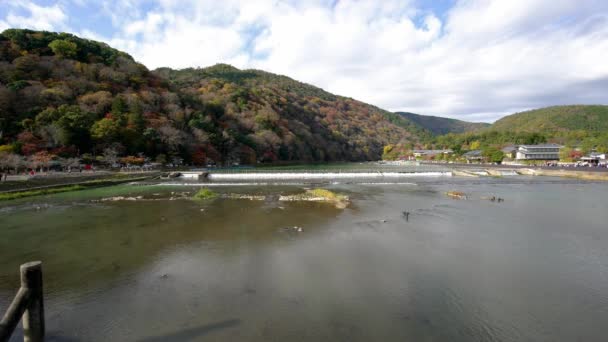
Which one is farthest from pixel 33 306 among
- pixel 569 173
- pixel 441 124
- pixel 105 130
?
pixel 441 124

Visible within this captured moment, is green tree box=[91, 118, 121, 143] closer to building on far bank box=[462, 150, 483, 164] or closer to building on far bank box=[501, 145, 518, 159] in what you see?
building on far bank box=[462, 150, 483, 164]

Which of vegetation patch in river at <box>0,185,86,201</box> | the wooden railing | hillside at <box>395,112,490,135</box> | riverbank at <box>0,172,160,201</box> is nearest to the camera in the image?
the wooden railing

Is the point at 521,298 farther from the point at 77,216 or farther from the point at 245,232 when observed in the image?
the point at 77,216

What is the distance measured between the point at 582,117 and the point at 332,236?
112 meters

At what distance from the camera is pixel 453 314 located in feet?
16.0

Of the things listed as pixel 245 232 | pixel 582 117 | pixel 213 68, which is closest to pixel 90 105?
pixel 245 232

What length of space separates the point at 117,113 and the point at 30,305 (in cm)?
3543

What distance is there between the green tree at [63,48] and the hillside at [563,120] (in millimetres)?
102042

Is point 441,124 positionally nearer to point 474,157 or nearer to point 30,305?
point 474,157

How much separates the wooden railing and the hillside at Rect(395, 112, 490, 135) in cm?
17707

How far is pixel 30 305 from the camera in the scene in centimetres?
340

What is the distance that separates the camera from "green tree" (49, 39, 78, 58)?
128 feet

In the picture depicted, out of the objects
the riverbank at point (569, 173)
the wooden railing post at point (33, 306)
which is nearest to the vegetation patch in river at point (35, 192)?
the wooden railing post at point (33, 306)

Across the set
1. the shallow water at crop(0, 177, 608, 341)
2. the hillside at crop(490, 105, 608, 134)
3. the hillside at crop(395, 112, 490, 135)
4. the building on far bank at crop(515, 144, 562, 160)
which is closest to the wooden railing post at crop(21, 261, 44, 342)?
the shallow water at crop(0, 177, 608, 341)
